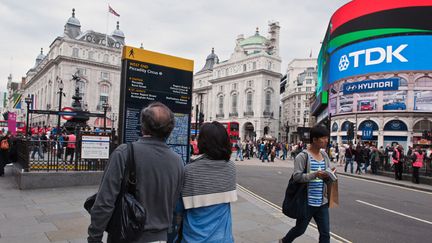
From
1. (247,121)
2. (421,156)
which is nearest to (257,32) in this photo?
(247,121)

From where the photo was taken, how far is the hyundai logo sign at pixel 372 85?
42344 mm

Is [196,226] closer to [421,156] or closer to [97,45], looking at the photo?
[421,156]

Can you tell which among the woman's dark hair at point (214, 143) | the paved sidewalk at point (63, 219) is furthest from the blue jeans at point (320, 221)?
the woman's dark hair at point (214, 143)

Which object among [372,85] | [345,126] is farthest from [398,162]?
[345,126]

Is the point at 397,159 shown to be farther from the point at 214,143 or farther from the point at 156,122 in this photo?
the point at 156,122

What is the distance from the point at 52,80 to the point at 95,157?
76.4 meters

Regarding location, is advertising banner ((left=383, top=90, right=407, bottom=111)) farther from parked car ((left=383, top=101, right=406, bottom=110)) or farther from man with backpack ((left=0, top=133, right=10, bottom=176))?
man with backpack ((left=0, top=133, right=10, bottom=176))

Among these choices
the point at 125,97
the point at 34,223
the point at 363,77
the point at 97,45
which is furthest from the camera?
the point at 97,45

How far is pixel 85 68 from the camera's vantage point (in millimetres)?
74938

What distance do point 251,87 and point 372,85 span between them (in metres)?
36.5

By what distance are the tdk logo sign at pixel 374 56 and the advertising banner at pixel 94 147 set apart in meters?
40.7

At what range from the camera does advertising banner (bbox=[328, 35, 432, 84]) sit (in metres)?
41.0

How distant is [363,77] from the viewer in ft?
147

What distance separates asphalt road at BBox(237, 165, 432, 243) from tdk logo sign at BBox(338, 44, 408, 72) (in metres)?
34.1
